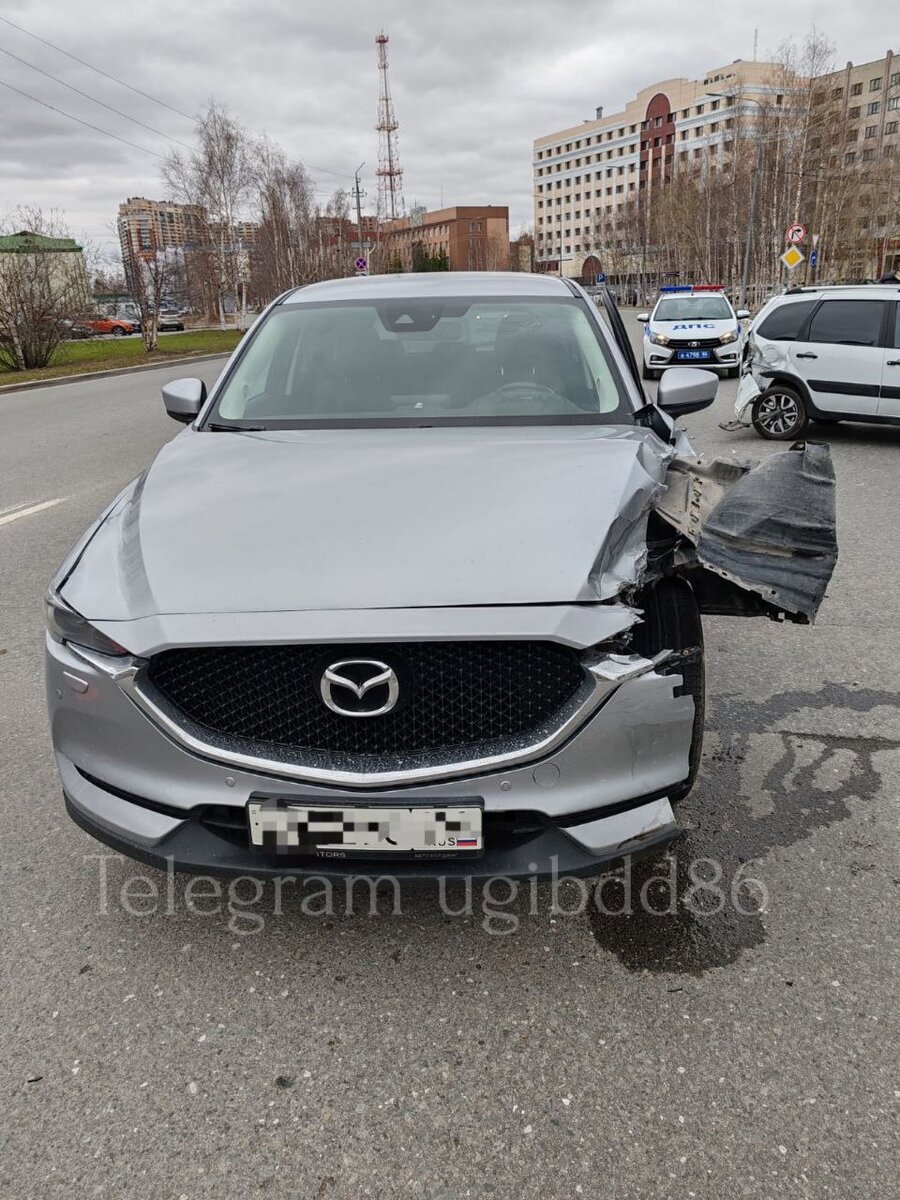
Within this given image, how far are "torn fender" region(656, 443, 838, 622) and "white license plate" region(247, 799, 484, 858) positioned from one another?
3.49 ft

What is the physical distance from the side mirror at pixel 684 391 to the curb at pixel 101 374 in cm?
1509

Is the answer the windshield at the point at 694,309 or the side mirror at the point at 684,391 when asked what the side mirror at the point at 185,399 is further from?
the windshield at the point at 694,309

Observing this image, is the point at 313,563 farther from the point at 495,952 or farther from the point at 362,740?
the point at 495,952

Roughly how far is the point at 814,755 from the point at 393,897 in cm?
176

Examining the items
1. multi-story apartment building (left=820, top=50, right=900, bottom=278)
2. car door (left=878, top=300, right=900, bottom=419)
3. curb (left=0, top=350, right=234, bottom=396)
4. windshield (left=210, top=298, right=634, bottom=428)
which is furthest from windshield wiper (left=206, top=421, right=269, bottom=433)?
multi-story apartment building (left=820, top=50, right=900, bottom=278)

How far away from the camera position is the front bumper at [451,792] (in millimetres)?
2141

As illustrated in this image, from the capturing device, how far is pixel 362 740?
219cm

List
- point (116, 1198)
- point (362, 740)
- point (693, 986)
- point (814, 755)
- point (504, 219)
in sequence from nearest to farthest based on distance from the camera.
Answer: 1. point (116, 1198)
2. point (362, 740)
3. point (693, 986)
4. point (814, 755)
5. point (504, 219)

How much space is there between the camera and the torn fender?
8.87 ft

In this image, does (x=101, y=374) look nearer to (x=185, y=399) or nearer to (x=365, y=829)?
(x=185, y=399)

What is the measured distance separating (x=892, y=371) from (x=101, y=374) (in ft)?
62.9

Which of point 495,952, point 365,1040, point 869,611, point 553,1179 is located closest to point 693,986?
point 495,952

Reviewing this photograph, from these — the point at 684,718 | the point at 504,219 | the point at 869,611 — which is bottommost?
the point at 869,611

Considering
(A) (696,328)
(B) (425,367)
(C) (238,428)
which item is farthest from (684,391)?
(A) (696,328)
